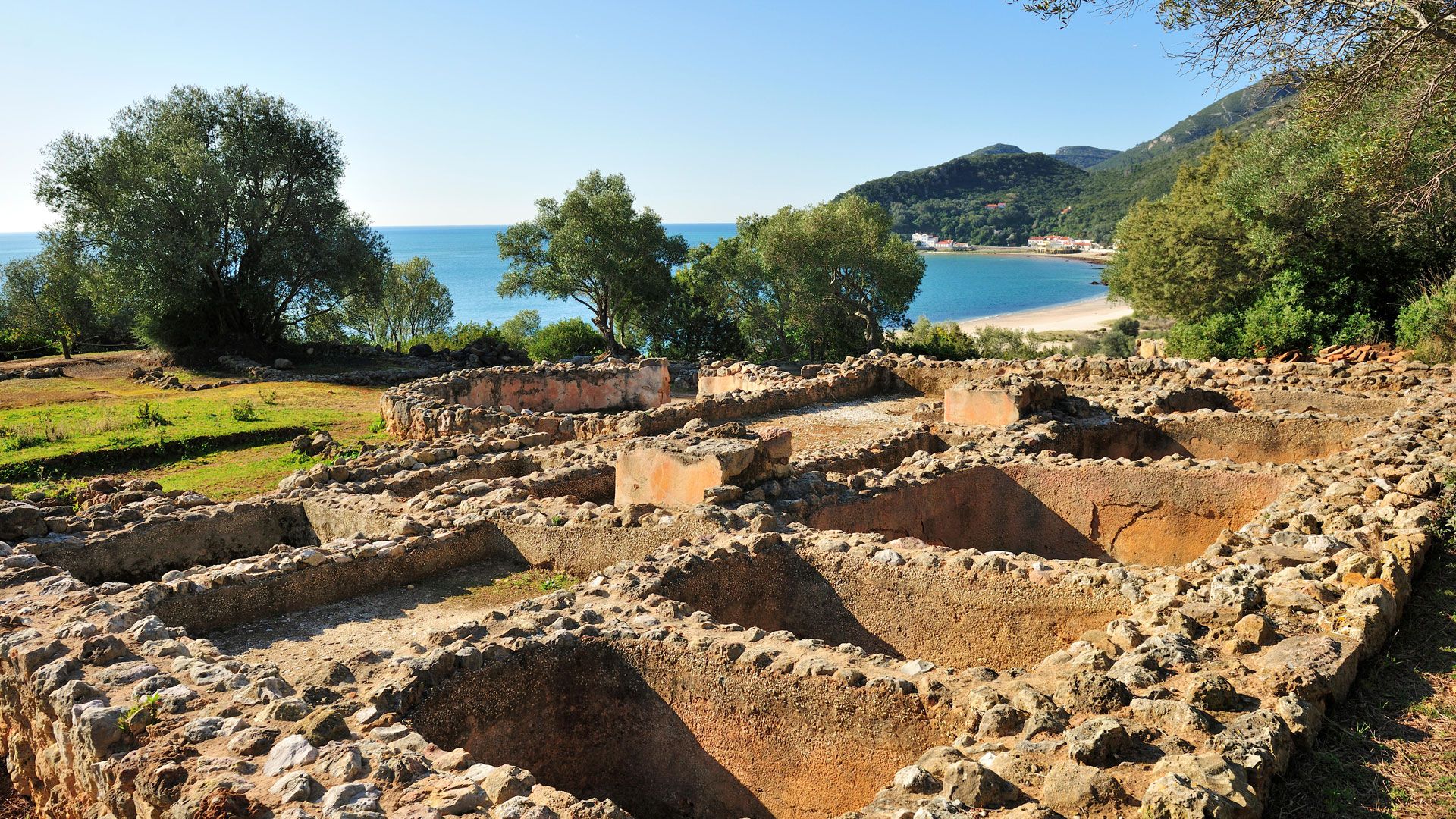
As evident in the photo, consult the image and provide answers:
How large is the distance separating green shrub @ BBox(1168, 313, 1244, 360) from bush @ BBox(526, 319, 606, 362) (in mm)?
20555

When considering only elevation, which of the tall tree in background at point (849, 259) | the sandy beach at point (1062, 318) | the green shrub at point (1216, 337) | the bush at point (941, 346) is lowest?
the sandy beach at point (1062, 318)

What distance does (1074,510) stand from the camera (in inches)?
452

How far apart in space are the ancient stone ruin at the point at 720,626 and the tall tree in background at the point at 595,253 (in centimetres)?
2145

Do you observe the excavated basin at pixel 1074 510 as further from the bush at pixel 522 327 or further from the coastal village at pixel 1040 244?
the coastal village at pixel 1040 244

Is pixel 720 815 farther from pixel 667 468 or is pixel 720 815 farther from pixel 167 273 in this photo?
pixel 167 273

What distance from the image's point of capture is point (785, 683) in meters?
5.89

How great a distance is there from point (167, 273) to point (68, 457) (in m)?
13.7

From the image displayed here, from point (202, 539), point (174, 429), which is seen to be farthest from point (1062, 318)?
point (202, 539)

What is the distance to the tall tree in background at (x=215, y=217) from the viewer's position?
89.8 ft

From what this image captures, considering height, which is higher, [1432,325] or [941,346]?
[1432,325]

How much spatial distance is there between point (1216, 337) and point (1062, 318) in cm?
5566

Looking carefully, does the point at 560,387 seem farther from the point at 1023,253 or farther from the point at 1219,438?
the point at 1023,253

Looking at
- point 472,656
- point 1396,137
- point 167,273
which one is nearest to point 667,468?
point 472,656

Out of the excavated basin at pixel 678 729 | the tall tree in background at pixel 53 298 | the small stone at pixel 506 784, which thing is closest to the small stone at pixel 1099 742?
the excavated basin at pixel 678 729
